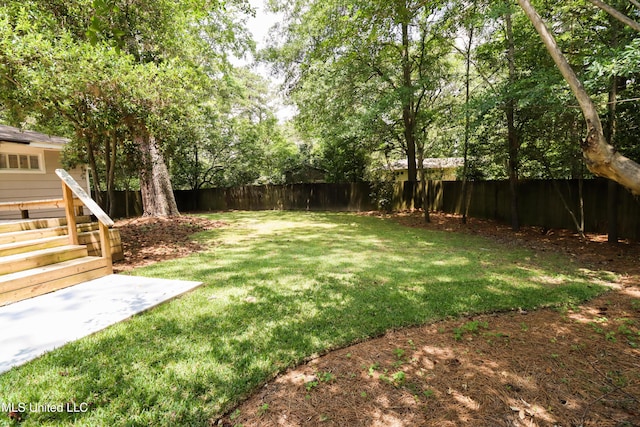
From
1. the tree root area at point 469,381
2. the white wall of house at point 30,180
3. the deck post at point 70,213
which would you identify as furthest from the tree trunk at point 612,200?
the white wall of house at point 30,180

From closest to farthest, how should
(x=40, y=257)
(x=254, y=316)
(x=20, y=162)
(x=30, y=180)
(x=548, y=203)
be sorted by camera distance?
1. (x=254, y=316)
2. (x=40, y=257)
3. (x=548, y=203)
4. (x=20, y=162)
5. (x=30, y=180)

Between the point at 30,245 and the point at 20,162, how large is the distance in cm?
667

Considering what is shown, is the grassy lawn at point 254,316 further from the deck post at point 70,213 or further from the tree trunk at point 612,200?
the tree trunk at point 612,200

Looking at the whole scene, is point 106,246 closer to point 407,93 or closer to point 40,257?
point 40,257

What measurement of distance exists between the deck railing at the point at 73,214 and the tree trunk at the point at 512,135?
7.38m

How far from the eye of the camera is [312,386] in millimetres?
2139

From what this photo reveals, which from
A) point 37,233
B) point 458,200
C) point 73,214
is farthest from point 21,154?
point 458,200

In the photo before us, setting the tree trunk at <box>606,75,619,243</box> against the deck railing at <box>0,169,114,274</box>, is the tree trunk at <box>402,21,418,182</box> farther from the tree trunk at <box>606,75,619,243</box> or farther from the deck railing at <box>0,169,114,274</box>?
the deck railing at <box>0,169,114,274</box>

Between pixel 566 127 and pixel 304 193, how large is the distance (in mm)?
11615

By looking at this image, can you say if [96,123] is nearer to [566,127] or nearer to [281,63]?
[566,127]

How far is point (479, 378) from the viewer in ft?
7.23

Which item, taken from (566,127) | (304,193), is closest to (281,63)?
(304,193)

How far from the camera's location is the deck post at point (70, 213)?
4.49 metres

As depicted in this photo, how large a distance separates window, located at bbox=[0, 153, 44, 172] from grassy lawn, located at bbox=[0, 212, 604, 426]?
688cm
